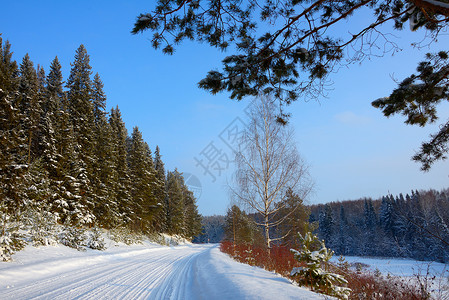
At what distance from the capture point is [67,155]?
784 inches

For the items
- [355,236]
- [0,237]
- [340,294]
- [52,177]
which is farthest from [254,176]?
[355,236]

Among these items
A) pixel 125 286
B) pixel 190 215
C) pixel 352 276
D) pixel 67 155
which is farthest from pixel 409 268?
pixel 190 215

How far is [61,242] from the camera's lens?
42.7 ft

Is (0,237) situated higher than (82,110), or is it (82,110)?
(82,110)

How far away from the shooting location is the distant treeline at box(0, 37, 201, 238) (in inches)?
617

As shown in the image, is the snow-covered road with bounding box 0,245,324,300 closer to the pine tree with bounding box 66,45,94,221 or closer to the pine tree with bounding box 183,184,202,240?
the pine tree with bounding box 66,45,94,221

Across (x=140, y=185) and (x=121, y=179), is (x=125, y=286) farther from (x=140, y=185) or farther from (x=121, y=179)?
(x=140, y=185)

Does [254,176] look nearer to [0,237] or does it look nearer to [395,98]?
[395,98]

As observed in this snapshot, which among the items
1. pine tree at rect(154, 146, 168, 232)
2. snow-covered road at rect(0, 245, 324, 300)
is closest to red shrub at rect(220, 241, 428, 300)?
snow-covered road at rect(0, 245, 324, 300)

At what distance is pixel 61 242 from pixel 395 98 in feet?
52.5

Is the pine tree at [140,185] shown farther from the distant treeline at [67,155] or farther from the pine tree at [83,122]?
the pine tree at [83,122]

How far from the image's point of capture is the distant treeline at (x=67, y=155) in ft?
51.4

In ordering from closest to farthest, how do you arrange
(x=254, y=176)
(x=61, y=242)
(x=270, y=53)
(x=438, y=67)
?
(x=270, y=53) → (x=438, y=67) → (x=254, y=176) → (x=61, y=242)

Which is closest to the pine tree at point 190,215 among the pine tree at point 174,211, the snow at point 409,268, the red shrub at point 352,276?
the pine tree at point 174,211
